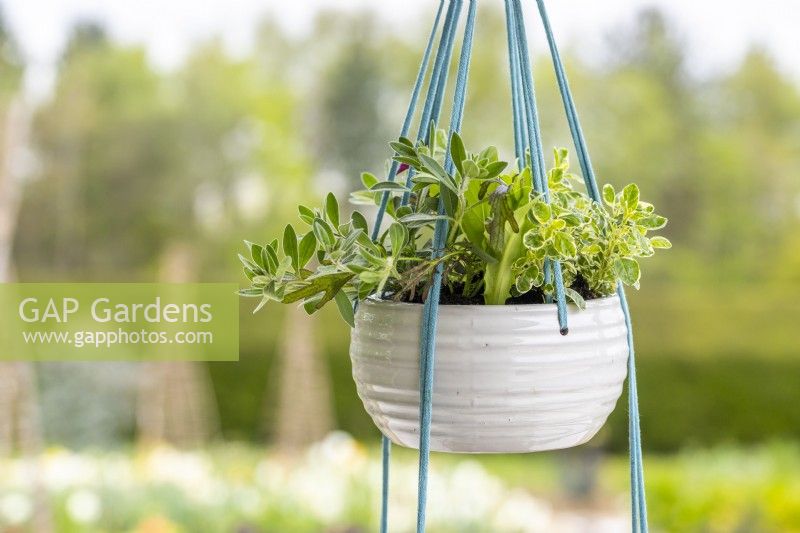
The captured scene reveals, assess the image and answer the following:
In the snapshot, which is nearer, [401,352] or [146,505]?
[401,352]

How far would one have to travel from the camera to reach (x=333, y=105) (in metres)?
5.16

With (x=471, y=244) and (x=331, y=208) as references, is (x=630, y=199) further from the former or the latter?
(x=331, y=208)

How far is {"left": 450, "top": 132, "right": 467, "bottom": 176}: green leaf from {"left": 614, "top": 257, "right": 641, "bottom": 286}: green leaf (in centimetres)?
16

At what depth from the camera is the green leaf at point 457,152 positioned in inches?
26.5

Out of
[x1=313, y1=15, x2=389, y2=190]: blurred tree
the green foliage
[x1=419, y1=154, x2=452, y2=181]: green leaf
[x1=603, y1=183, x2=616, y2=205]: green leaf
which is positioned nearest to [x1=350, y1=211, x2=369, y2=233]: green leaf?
the green foliage

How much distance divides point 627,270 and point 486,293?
12cm

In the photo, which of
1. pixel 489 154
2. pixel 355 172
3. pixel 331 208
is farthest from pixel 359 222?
pixel 355 172

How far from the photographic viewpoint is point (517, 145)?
2.74 ft

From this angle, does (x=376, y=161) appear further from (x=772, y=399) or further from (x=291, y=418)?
(x=772, y=399)

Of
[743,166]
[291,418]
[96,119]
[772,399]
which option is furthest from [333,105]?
[772,399]

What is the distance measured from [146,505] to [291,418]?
4.41 ft

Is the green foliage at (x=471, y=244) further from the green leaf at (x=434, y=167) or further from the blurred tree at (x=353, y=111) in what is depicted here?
the blurred tree at (x=353, y=111)

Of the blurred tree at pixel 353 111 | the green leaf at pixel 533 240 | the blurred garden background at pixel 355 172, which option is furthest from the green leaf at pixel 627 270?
the blurred tree at pixel 353 111

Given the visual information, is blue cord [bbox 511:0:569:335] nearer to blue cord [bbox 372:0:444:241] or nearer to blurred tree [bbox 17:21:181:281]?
blue cord [bbox 372:0:444:241]
